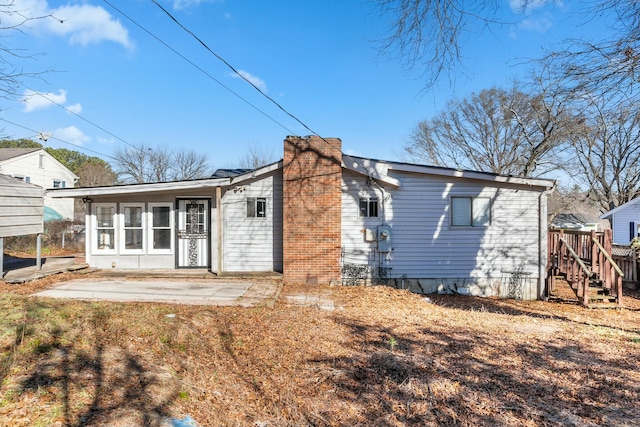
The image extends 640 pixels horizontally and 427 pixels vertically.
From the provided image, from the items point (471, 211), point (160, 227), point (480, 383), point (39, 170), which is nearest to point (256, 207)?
point (160, 227)

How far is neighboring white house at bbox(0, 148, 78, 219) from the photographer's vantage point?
25422 millimetres

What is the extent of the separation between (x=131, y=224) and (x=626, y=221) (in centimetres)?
2881

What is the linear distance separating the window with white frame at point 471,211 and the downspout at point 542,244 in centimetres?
148

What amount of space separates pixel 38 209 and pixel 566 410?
12.2 m

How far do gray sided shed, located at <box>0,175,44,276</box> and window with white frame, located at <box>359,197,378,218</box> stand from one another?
889cm

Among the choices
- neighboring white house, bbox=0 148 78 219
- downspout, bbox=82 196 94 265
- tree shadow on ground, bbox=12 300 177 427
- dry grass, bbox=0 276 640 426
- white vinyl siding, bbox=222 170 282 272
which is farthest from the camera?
neighboring white house, bbox=0 148 78 219

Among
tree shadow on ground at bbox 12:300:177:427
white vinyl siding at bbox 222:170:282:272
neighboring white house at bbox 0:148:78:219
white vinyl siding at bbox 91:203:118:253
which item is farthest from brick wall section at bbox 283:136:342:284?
neighboring white house at bbox 0:148:78:219

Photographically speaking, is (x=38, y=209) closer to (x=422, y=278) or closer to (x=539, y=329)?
(x=422, y=278)

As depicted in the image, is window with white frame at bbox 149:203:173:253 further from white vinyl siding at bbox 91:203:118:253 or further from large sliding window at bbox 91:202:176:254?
white vinyl siding at bbox 91:203:118:253

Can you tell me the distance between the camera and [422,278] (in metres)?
10.7

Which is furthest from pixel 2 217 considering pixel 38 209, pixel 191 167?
pixel 191 167

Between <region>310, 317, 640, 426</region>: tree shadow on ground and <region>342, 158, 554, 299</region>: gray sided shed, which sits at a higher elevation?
<region>342, 158, 554, 299</region>: gray sided shed

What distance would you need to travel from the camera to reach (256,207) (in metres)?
10.9

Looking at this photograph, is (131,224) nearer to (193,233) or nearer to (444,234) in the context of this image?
(193,233)
